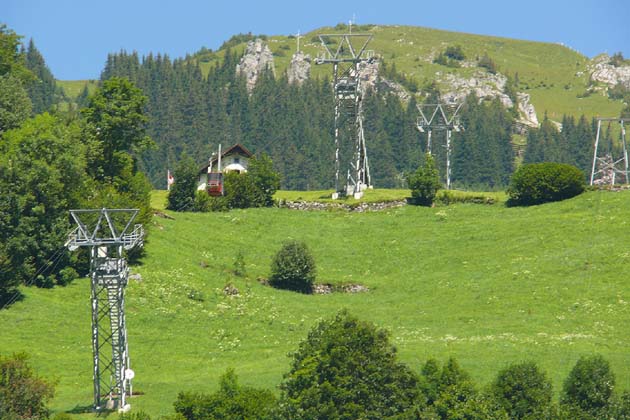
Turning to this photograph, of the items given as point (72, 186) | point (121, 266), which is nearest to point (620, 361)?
point (121, 266)

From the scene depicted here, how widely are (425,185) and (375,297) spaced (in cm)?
2725

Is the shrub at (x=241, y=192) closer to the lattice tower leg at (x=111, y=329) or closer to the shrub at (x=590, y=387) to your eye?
the lattice tower leg at (x=111, y=329)

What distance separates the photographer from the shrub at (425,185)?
116688 mm

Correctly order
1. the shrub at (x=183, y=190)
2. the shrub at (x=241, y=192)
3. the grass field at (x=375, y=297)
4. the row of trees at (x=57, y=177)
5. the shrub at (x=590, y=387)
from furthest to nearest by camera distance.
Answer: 1. the shrub at (x=241, y=192)
2. the shrub at (x=183, y=190)
3. the row of trees at (x=57, y=177)
4. the grass field at (x=375, y=297)
5. the shrub at (x=590, y=387)

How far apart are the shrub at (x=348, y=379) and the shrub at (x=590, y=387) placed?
7.19 metres

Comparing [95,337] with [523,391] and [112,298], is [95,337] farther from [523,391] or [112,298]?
[523,391]

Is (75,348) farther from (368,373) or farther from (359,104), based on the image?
(359,104)

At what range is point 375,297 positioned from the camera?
91312 mm

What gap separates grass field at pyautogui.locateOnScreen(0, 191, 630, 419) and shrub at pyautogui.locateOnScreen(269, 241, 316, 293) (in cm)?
164

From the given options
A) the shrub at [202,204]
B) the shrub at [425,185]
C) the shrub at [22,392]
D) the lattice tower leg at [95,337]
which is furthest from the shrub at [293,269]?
the shrub at [22,392]

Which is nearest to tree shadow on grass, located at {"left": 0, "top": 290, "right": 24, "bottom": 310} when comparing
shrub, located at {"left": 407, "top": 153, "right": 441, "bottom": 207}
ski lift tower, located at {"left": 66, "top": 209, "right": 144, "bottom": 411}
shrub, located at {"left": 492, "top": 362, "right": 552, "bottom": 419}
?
ski lift tower, located at {"left": 66, "top": 209, "right": 144, "bottom": 411}

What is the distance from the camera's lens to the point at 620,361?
7131cm

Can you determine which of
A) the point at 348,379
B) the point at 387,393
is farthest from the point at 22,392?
the point at 387,393

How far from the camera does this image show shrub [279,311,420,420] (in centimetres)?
6034
